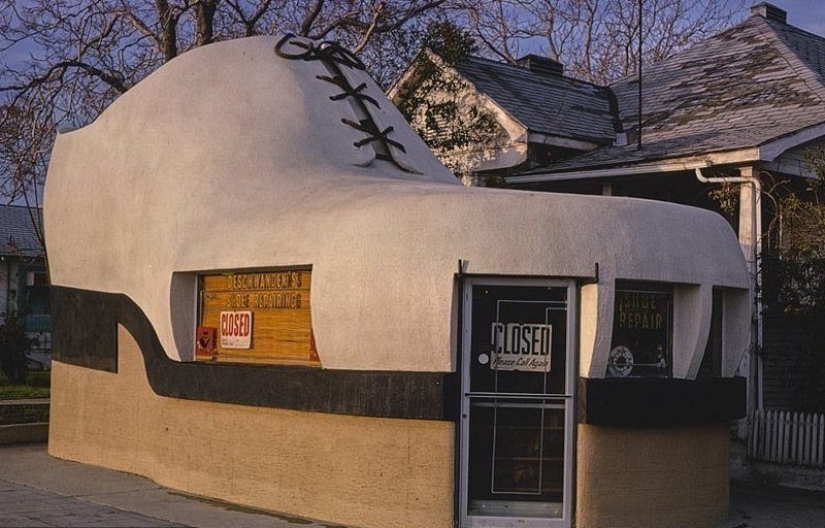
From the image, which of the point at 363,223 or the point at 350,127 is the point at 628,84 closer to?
the point at 350,127

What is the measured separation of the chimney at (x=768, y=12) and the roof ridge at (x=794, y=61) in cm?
54

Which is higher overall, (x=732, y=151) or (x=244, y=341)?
(x=732, y=151)

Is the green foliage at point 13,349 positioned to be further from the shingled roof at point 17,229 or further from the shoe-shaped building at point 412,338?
the shingled roof at point 17,229

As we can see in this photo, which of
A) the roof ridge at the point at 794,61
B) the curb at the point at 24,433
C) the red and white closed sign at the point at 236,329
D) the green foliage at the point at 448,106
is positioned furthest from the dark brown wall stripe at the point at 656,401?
the green foliage at the point at 448,106

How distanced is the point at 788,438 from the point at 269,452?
6356mm

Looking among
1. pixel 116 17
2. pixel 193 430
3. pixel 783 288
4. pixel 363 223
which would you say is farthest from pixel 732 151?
pixel 116 17

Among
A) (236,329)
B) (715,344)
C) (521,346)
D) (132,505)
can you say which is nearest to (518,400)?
(521,346)

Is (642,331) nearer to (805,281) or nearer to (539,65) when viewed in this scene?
(805,281)

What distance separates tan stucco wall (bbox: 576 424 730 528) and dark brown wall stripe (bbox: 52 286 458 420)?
1.21 metres

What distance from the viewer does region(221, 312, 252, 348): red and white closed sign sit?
397 inches

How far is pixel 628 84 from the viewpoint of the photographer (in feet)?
65.8

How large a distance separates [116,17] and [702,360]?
13.4 m

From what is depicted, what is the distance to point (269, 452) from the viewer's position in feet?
31.3

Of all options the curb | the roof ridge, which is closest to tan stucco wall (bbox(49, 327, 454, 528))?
the curb
